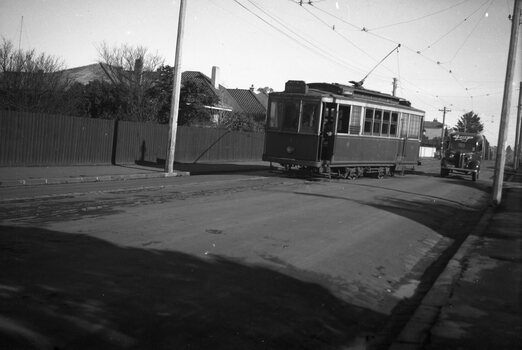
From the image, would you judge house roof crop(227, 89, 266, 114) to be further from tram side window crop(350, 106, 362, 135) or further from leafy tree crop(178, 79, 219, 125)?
tram side window crop(350, 106, 362, 135)

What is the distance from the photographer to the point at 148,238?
7902 mm

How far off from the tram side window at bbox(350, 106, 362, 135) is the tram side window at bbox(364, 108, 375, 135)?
0.59 meters

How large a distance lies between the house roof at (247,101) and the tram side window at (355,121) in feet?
127

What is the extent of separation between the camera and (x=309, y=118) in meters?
19.7

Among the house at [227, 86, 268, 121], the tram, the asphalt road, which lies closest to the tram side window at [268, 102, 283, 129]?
the tram

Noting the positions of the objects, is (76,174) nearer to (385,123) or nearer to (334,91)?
(334,91)

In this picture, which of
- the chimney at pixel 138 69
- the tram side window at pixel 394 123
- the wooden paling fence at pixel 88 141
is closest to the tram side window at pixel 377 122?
the tram side window at pixel 394 123

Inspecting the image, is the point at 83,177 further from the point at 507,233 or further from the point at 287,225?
the point at 507,233

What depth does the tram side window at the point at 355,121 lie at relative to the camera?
808 inches

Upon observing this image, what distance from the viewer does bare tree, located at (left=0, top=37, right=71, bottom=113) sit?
20.8 m

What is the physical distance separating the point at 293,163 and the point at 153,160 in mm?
7976

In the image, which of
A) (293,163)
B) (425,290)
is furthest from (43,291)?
(293,163)

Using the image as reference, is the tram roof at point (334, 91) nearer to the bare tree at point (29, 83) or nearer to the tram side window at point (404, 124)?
the tram side window at point (404, 124)

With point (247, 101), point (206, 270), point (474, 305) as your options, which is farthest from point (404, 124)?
point (247, 101)
